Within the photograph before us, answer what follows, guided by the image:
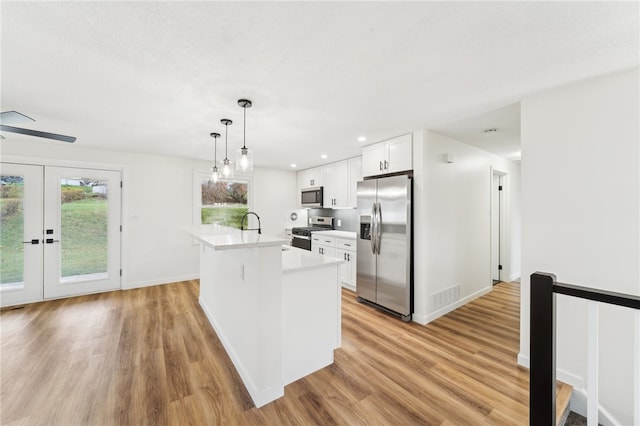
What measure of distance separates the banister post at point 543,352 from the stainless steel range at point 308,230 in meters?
4.15

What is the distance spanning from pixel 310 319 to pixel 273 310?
44 centimetres

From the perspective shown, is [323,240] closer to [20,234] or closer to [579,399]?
[579,399]

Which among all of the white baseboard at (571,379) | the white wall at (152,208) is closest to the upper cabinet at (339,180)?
the white wall at (152,208)

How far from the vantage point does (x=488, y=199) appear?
4.11 m

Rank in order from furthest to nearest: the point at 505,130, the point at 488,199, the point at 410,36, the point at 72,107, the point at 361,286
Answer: the point at 488,199 < the point at 361,286 < the point at 505,130 < the point at 72,107 < the point at 410,36

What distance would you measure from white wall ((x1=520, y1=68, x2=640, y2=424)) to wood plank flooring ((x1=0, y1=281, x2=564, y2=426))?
1.81 feet

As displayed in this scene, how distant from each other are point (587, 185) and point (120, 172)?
6.06 m

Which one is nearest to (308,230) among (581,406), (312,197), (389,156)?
(312,197)

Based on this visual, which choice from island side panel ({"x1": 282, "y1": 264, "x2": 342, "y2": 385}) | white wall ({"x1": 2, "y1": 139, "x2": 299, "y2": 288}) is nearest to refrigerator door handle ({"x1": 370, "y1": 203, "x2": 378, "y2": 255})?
island side panel ({"x1": 282, "y1": 264, "x2": 342, "y2": 385})

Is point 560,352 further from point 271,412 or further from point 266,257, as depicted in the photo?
point 266,257

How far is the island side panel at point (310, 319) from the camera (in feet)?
6.70

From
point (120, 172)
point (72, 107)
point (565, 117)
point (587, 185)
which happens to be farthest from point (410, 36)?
point (120, 172)

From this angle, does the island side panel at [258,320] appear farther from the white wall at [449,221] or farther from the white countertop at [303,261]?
the white wall at [449,221]

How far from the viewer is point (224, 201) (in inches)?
214
